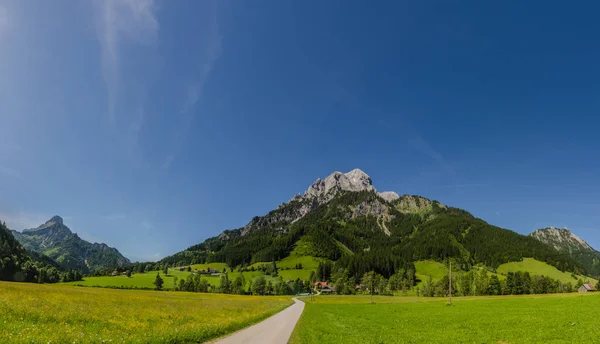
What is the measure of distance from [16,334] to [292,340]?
17.4m

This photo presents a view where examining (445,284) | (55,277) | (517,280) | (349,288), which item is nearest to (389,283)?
(349,288)

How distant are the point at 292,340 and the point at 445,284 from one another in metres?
164

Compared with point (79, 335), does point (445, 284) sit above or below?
below

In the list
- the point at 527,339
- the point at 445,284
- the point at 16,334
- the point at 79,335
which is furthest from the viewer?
the point at 445,284

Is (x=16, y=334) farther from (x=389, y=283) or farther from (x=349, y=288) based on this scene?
(x=389, y=283)

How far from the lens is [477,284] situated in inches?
5955

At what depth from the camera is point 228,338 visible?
23703 millimetres

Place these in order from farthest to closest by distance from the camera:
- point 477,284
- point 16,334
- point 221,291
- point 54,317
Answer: point 221,291, point 477,284, point 54,317, point 16,334

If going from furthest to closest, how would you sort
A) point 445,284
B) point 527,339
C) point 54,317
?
point 445,284
point 54,317
point 527,339

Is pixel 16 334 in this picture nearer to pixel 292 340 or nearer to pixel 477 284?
pixel 292 340

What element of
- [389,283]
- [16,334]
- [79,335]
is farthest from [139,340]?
[389,283]

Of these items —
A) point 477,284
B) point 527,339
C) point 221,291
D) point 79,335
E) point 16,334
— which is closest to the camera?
point 16,334

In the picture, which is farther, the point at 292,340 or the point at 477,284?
the point at 477,284

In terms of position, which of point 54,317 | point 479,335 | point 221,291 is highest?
point 54,317
